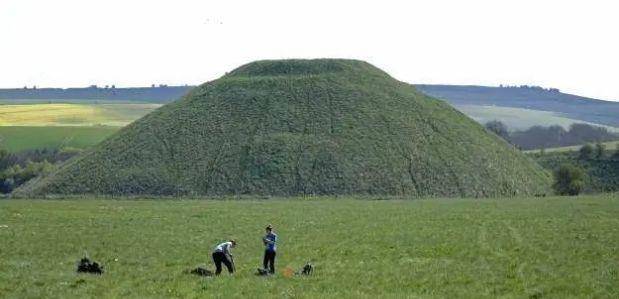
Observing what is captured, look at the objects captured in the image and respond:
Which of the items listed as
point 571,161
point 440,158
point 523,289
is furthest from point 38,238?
point 571,161

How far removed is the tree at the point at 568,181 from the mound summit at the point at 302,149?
11.4 ft

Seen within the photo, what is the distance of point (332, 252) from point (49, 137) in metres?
127

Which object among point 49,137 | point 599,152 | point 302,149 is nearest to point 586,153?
point 599,152

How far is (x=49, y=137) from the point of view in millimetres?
149750

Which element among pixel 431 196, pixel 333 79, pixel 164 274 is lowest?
pixel 431 196

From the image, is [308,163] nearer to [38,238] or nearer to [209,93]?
[209,93]

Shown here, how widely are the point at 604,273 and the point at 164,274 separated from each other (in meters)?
14.9

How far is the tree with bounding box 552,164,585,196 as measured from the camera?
91562 millimetres

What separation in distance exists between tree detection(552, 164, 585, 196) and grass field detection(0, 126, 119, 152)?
84.4 metres

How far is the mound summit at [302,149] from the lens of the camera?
90.7 metres

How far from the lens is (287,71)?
121562mm

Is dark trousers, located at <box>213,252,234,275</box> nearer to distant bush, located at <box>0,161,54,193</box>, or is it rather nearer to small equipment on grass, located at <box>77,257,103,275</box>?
A: small equipment on grass, located at <box>77,257,103,275</box>

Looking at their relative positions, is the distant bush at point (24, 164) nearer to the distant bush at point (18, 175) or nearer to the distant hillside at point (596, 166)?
the distant bush at point (18, 175)

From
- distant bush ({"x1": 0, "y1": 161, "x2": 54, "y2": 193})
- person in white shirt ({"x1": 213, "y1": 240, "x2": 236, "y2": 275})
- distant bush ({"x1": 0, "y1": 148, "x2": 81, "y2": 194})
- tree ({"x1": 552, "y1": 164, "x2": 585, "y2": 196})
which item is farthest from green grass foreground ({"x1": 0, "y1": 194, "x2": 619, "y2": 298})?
distant bush ({"x1": 0, "y1": 148, "x2": 81, "y2": 194})
